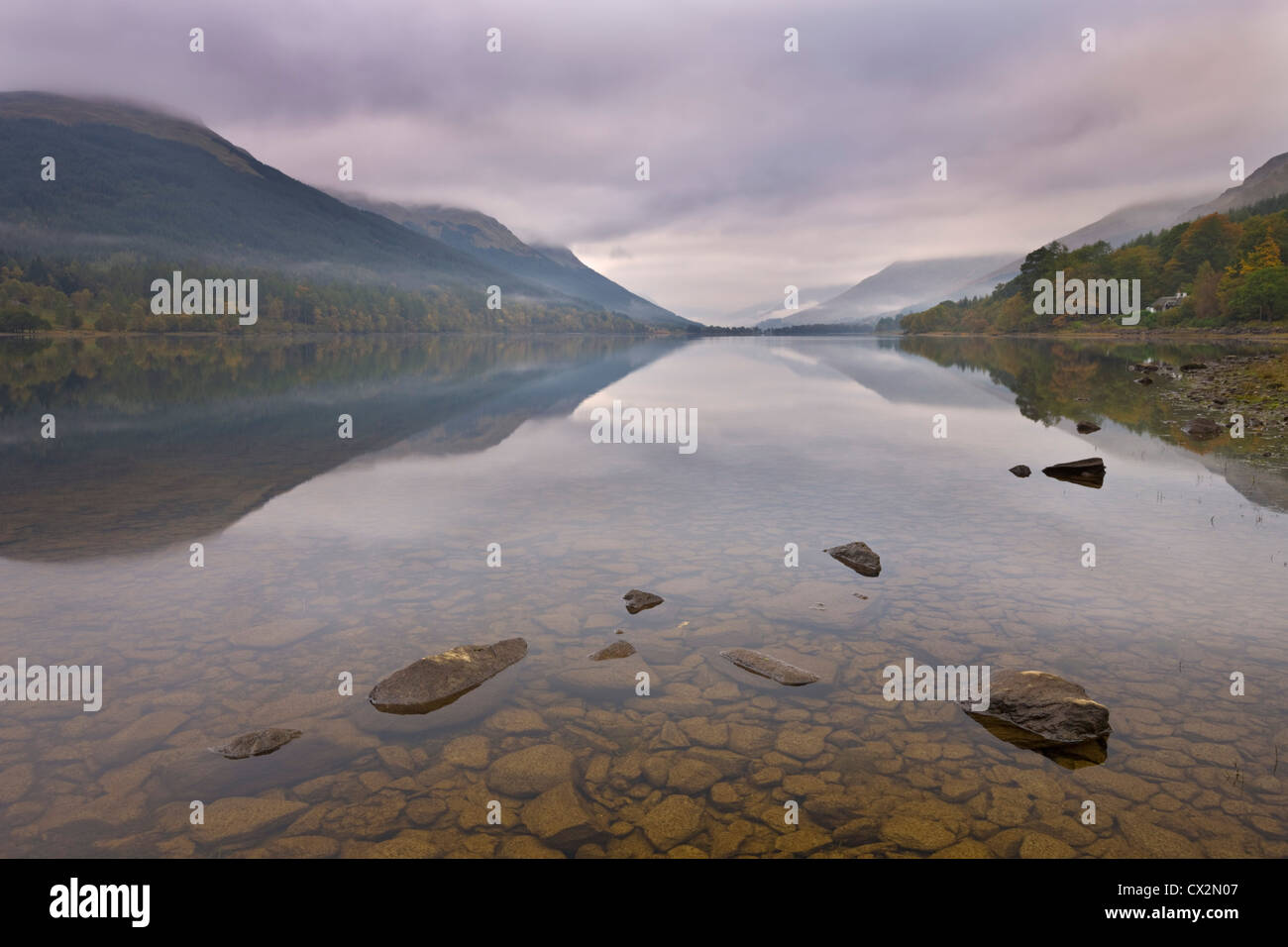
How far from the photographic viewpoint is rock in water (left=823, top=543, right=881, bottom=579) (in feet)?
54.2

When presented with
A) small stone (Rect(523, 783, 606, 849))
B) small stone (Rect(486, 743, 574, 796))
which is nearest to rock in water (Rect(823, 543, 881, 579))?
small stone (Rect(486, 743, 574, 796))

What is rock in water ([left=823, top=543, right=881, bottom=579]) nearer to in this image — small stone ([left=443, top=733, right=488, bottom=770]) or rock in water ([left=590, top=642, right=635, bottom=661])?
rock in water ([left=590, top=642, right=635, bottom=661])

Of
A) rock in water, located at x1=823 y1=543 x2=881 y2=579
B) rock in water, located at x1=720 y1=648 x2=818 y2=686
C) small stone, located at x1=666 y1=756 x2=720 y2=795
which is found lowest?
small stone, located at x1=666 y1=756 x2=720 y2=795

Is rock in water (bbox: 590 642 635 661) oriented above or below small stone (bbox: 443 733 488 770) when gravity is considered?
above

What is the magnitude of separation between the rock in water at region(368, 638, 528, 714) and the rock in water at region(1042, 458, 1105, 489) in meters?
22.9

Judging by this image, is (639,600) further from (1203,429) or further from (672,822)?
(1203,429)

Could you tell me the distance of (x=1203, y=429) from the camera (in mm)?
34375

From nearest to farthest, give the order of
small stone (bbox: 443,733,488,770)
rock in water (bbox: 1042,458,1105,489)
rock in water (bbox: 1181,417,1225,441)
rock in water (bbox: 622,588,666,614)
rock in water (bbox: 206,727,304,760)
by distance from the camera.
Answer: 1. small stone (bbox: 443,733,488,770)
2. rock in water (bbox: 206,727,304,760)
3. rock in water (bbox: 622,588,666,614)
4. rock in water (bbox: 1042,458,1105,489)
5. rock in water (bbox: 1181,417,1225,441)

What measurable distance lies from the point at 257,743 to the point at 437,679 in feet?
8.45
